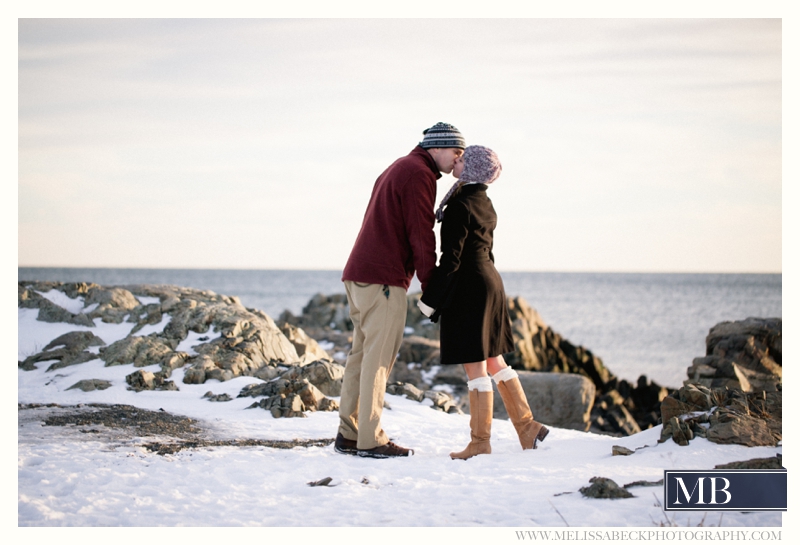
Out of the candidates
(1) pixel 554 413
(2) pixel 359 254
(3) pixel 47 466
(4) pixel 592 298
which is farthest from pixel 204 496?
(4) pixel 592 298

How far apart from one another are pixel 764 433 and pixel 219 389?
15.7ft

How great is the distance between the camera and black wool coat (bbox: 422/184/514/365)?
16.3ft

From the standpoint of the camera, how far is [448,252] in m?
4.95

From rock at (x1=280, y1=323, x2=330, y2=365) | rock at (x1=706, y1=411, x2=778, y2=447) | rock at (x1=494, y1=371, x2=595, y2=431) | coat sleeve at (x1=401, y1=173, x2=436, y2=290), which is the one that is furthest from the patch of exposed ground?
rock at (x1=494, y1=371, x2=595, y2=431)

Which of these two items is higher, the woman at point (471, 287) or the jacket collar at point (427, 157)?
the jacket collar at point (427, 157)

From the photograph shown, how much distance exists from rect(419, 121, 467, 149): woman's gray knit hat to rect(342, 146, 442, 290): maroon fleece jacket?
0.30 ft

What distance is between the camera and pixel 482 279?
5.11m

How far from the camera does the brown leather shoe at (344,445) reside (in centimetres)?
510

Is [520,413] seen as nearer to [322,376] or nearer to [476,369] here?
[476,369]

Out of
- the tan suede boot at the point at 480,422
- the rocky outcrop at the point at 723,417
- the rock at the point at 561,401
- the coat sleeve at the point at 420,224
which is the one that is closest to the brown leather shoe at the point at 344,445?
the tan suede boot at the point at 480,422

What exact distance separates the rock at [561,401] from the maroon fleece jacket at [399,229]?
534 cm

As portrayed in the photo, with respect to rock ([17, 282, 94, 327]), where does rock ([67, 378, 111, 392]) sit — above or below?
below

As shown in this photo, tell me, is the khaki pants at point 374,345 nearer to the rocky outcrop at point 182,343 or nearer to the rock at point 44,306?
the rocky outcrop at point 182,343

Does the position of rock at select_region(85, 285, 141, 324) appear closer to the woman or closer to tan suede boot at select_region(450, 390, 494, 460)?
the woman
